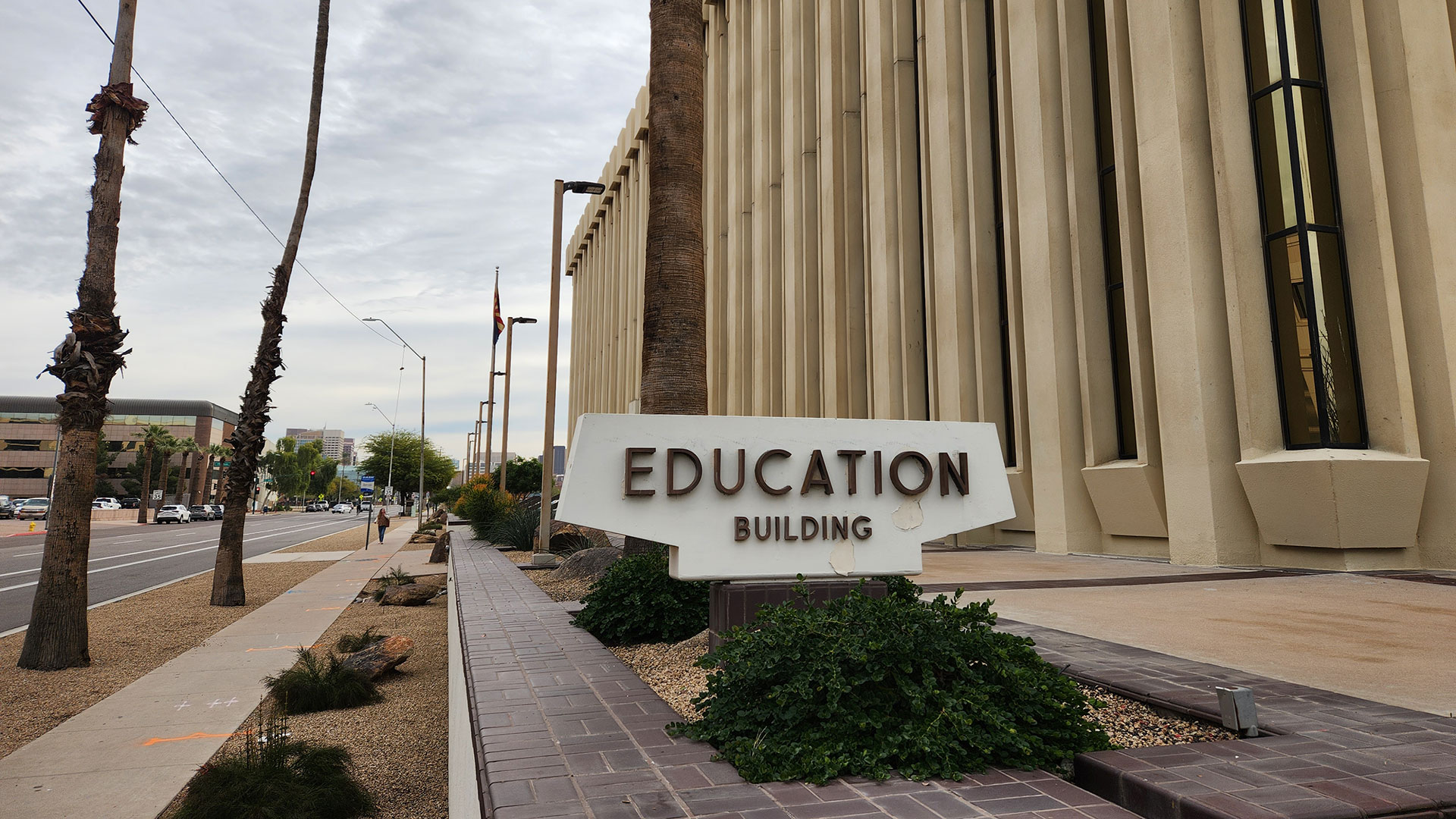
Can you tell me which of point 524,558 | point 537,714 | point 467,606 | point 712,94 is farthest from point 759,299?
point 537,714

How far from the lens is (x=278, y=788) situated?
539 cm

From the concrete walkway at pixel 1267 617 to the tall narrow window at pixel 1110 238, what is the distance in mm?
3252

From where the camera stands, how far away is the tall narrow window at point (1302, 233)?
12.2 m

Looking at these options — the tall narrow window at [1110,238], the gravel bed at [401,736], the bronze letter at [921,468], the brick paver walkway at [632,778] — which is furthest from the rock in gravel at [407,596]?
the tall narrow window at [1110,238]

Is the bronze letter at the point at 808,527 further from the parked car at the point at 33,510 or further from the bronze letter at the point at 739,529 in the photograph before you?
the parked car at the point at 33,510

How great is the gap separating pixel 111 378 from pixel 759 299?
22.5 m

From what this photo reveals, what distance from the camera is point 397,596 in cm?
1546

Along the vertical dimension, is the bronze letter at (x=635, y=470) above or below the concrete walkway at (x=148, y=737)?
above

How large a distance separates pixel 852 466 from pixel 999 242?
1472cm

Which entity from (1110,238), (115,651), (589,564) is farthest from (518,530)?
(1110,238)

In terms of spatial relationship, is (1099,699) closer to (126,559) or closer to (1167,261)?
(1167,261)

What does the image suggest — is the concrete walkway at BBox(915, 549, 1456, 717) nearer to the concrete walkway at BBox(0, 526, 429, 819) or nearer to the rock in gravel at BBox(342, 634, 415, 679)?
the rock in gravel at BBox(342, 634, 415, 679)

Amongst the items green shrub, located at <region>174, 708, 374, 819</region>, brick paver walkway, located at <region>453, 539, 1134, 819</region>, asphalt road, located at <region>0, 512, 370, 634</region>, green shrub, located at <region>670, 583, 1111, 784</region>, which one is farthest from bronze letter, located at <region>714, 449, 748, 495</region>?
asphalt road, located at <region>0, 512, 370, 634</region>

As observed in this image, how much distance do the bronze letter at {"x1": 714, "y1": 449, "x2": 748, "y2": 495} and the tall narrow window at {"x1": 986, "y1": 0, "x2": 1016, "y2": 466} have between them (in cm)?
1377
